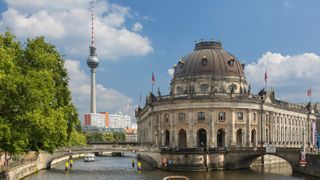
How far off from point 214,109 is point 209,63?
655 inches

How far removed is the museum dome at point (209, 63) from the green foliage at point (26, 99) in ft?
205

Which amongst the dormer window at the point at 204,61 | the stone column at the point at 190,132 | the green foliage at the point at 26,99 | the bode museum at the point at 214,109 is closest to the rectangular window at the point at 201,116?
the bode museum at the point at 214,109

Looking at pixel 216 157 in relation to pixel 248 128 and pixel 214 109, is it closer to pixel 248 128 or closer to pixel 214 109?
pixel 214 109

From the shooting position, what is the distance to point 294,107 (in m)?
135

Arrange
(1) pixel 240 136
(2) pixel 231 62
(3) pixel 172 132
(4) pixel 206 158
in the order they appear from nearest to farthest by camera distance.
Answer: (4) pixel 206 158 < (3) pixel 172 132 < (1) pixel 240 136 < (2) pixel 231 62

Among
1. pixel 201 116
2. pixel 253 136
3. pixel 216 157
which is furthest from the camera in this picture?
pixel 253 136

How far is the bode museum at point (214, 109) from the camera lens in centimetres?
10488

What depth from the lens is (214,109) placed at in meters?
104

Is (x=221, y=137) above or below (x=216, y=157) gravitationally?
above

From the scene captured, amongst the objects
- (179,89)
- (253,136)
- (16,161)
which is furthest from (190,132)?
(16,161)

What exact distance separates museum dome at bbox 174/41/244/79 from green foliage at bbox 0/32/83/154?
62389mm

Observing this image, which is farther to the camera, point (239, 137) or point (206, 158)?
point (239, 137)

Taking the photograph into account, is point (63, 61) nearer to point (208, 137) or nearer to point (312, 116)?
point (208, 137)

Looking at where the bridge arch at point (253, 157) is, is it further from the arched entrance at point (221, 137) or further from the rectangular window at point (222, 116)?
the rectangular window at point (222, 116)
